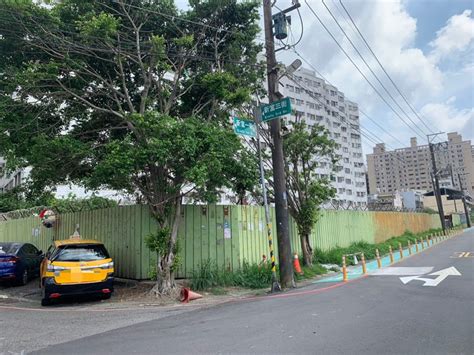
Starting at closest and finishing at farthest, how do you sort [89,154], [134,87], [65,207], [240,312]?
[240,312] → [89,154] → [134,87] → [65,207]

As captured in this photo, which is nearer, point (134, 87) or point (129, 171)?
point (129, 171)

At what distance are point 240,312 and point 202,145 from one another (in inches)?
179

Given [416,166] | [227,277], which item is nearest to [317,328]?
[227,277]

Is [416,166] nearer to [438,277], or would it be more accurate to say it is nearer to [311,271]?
[311,271]

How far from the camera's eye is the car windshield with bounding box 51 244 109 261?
9.85 meters

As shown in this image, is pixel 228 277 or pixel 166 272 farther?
pixel 228 277

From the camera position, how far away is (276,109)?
11.8 metres

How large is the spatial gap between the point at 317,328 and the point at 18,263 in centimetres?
1183

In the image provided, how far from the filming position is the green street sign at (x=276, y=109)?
37.6ft

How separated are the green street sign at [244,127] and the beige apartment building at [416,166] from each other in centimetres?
3448

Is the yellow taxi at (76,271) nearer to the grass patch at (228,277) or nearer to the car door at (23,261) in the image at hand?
the grass patch at (228,277)

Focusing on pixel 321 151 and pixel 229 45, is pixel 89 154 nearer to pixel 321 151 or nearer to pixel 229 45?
pixel 229 45

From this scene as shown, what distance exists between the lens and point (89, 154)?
442 inches

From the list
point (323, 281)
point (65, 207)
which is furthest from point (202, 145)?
point (65, 207)
